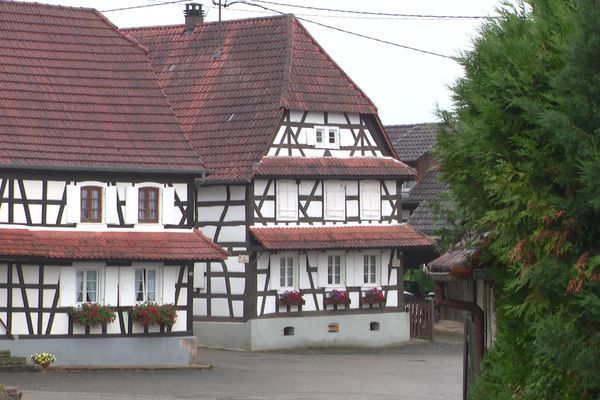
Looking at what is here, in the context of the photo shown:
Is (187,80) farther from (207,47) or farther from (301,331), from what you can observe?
(301,331)

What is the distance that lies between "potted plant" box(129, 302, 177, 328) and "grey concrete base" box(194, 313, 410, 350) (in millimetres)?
6230

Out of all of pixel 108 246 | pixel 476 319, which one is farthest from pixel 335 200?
pixel 476 319

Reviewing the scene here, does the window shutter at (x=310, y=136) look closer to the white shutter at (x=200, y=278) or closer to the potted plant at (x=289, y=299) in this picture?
the potted plant at (x=289, y=299)

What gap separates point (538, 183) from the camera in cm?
1175

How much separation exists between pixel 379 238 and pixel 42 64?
12.0 m

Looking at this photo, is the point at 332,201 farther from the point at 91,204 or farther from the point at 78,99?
the point at 91,204

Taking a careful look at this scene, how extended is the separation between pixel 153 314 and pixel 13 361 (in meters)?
3.76

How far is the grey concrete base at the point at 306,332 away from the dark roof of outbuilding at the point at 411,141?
637 inches

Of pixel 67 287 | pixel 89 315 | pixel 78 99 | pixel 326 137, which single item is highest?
pixel 78 99

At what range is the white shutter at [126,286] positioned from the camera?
3597 centimetres

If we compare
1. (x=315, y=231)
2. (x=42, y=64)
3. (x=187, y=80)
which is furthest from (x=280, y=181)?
(x=42, y=64)

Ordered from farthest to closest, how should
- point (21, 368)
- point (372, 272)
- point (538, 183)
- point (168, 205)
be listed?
point (372, 272), point (168, 205), point (21, 368), point (538, 183)

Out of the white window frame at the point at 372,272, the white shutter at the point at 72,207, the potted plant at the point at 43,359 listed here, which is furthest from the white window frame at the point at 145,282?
the white window frame at the point at 372,272

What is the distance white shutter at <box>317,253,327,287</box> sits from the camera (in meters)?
43.8
